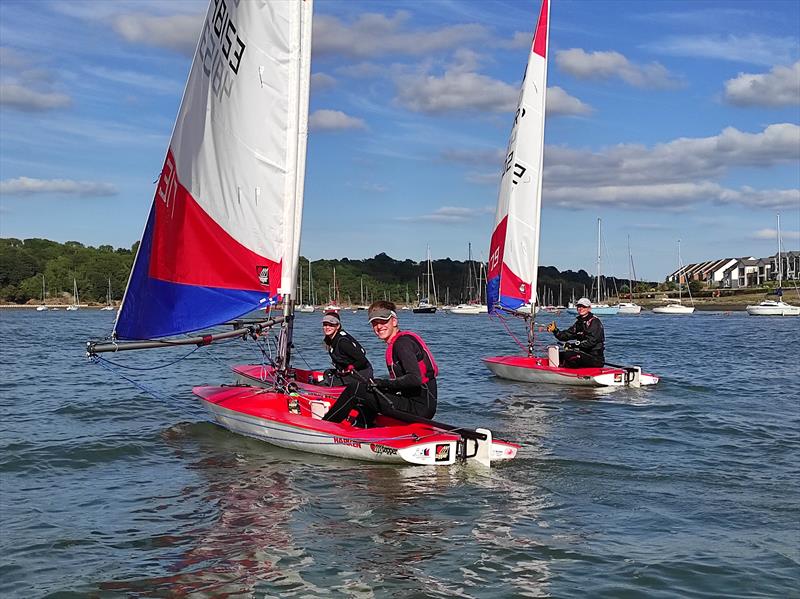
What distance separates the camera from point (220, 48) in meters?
10.8

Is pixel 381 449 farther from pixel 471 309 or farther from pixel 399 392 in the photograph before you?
pixel 471 309

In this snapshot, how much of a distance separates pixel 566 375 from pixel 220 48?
10.4m

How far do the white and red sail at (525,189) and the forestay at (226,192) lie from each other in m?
11.1

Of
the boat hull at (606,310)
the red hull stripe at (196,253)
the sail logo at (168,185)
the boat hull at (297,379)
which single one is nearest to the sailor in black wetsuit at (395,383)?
the boat hull at (297,379)

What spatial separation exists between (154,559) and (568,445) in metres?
6.22

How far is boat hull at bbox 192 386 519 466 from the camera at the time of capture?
30.2 feet

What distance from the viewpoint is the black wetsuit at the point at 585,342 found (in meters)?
17.4

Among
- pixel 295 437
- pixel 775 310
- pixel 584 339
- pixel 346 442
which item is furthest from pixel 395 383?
pixel 775 310

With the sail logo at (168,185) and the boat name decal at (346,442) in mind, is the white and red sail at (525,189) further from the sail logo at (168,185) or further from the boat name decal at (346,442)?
the boat name decal at (346,442)

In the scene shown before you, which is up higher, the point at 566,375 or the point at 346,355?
the point at 346,355

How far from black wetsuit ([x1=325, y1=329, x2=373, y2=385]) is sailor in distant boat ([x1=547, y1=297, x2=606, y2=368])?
661 centimetres

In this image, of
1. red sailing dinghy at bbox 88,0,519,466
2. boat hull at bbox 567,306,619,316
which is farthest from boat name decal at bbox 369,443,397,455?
boat hull at bbox 567,306,619,316

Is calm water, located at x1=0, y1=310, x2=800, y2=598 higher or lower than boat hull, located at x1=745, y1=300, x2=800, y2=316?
lower

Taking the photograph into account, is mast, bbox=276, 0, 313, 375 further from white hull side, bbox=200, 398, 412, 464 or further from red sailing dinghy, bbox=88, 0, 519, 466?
white hull side, bbox=200, 398, 412, 464
